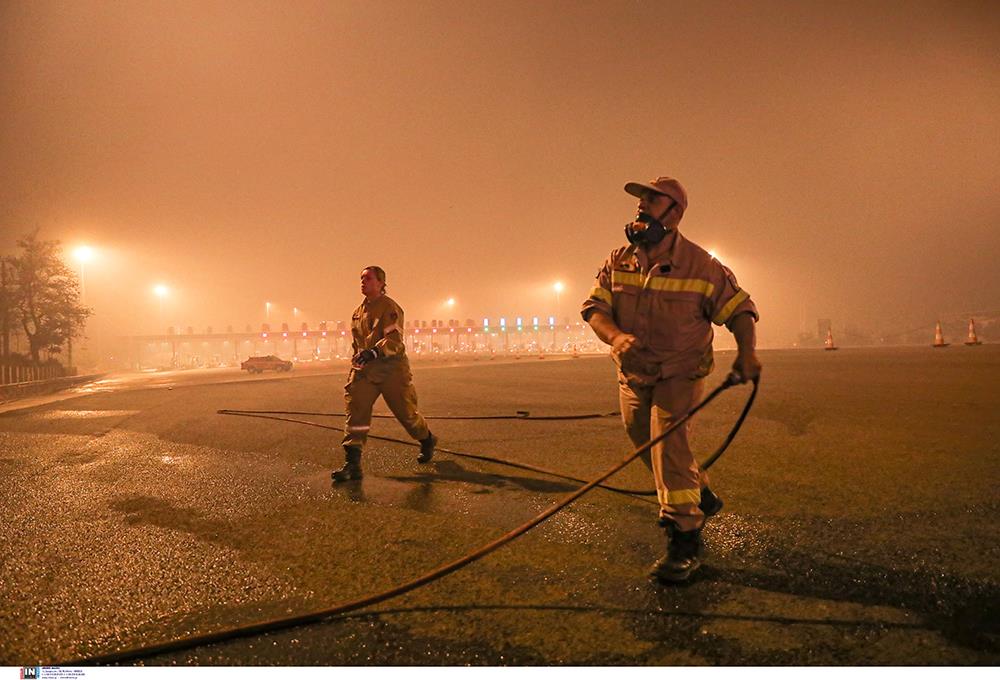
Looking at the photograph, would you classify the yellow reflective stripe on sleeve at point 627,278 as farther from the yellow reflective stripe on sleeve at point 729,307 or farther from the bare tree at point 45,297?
the bare tree at point 45,297

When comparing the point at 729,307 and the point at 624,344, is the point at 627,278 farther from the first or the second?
the point at 729,307

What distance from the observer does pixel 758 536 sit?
3070 mm

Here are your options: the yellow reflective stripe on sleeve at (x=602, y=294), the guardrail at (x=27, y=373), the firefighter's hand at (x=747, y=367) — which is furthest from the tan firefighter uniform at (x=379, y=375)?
the guardrail at (x=27, y=373)

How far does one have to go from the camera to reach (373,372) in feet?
15.8

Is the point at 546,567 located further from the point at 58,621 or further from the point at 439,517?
the point at 58,621

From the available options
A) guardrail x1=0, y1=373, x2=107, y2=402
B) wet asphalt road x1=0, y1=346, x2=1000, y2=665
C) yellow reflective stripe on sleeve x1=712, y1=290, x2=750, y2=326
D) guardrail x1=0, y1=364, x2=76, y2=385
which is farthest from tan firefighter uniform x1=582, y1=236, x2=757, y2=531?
guardrail x1=0, y1=364, x2=76, y2=385

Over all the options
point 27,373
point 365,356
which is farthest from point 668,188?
point 27,373

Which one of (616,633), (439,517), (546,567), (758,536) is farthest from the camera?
(439,517)

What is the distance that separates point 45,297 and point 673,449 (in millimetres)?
42636

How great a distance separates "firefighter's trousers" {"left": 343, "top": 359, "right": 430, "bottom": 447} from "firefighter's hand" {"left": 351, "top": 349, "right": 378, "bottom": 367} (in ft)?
0.42

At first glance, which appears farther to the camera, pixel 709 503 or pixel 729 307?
pixel 709 503

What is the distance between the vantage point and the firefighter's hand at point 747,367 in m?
2.68
